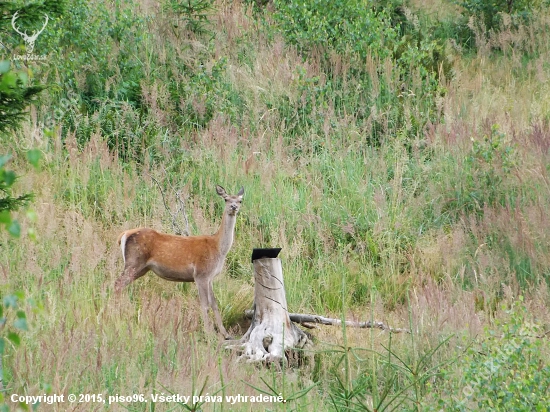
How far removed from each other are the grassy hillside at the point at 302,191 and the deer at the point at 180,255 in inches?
7.7

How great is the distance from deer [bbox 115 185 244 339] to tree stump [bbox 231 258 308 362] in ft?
1.64

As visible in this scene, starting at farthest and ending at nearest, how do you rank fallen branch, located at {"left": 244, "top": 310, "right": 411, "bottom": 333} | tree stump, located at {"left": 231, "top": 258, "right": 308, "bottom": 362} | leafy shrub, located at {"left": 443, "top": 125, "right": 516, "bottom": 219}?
leafy shrub, located at {"left": 443, "top": 125, "right": 516, "bottom": 219}
fallen branch, located at {"left": 244, "top": 310, "right": 411, "bottom": 333}
tree stump, located at {"left": 231, "top": 258, "right": 308, "bottom": 362}

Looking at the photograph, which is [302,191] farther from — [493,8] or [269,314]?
[493,8]

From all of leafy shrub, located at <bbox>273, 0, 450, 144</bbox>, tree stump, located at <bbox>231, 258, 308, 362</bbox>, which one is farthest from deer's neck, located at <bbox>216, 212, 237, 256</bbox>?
leafy shrub, located at <bbox>273, 0, 450, 144</bbox>

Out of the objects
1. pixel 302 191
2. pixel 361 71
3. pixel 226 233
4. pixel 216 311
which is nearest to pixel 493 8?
pixel 361 71

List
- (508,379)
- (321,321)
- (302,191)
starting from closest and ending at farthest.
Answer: (508,379) < (321,321) < (302,191)

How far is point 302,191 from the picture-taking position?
30.3 feet

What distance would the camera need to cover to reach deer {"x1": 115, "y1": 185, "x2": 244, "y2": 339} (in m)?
7.19

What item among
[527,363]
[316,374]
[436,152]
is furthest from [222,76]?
[527,363]

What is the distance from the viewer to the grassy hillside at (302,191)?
551 cm

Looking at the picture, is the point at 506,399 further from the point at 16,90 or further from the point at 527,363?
the point at 16,90

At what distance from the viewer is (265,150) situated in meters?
10.1

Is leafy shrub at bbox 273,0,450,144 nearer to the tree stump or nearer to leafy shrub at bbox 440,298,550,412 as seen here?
the tree stump

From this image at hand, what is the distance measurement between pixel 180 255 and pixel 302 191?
7.80 feet
